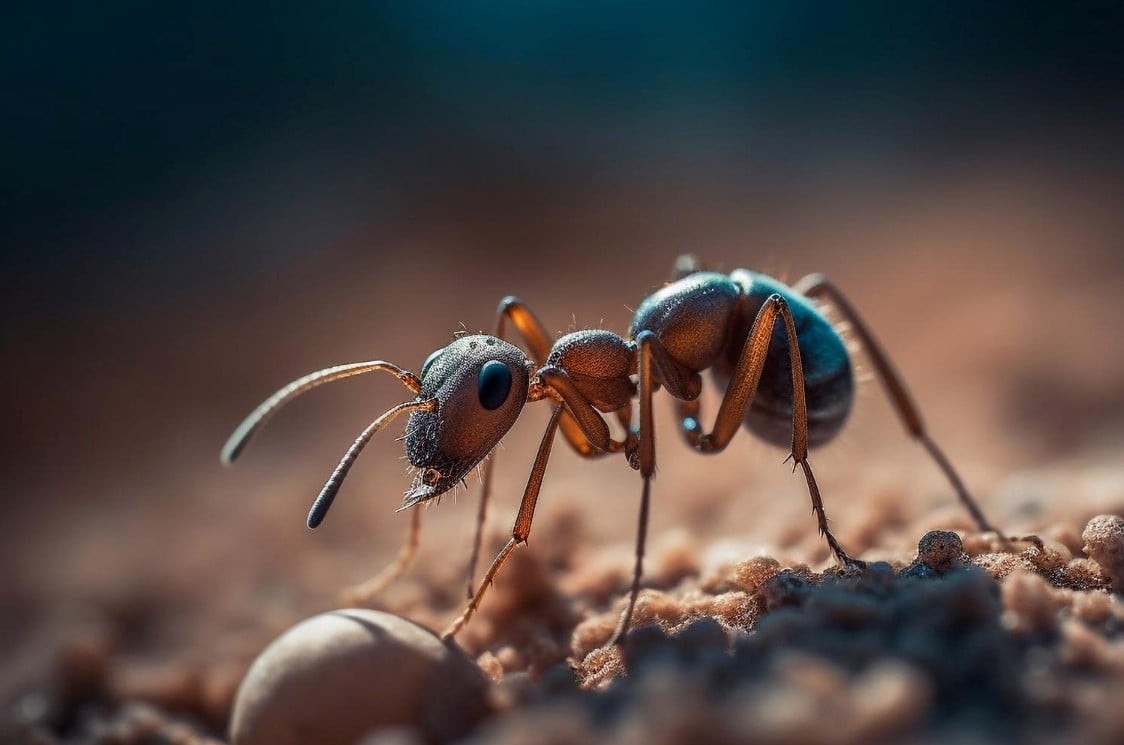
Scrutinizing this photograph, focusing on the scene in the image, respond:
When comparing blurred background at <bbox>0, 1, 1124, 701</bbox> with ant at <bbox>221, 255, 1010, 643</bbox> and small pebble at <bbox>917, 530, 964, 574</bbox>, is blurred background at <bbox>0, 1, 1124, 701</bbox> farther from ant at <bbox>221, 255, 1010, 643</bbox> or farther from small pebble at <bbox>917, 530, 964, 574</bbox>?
small pebble at <bbox>917, 530, 964, 574</bbox>

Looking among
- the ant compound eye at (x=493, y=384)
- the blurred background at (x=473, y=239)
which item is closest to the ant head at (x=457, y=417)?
the ant compound eye at (x=493, y=384)

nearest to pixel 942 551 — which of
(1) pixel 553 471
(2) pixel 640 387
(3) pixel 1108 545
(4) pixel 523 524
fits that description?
(3) pixel 1108 545

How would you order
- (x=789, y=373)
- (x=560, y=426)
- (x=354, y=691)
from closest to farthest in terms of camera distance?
(x=354, y=691) → (x=789, y=373) → (x=560, y=426)

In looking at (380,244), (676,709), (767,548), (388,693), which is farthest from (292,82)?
(676,709)

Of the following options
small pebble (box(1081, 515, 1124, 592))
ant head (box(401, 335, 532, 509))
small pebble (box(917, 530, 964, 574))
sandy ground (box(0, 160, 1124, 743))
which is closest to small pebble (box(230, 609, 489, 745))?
sandy ground (box(0, 160, 1124, 743))

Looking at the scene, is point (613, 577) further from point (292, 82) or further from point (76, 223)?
point (292, 82)

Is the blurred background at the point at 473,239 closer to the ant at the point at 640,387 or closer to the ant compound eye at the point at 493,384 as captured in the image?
the ant at the point at 640,387

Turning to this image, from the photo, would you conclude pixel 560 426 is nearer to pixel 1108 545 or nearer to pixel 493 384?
pixel 493 384
